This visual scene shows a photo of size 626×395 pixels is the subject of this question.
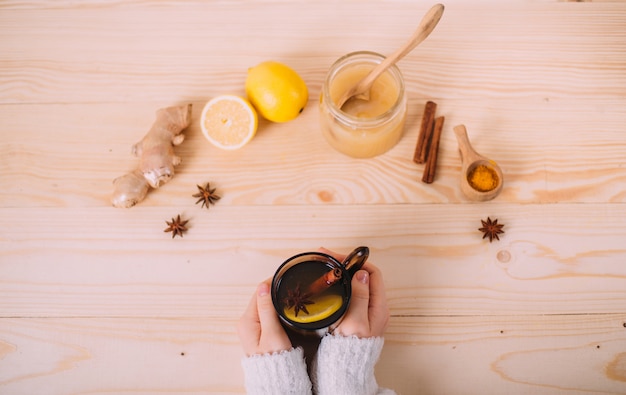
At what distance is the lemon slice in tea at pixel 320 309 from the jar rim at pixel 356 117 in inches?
13.0

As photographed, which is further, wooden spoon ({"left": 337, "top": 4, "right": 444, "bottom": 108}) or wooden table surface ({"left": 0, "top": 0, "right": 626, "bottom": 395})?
wooden table surface ({"left": 0, "top": 0, "right": 626, "bottom": 395})

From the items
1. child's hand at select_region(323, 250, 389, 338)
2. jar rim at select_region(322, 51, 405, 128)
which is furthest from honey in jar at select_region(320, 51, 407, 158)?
child's hand at select_region(323, 250, 389, 338)

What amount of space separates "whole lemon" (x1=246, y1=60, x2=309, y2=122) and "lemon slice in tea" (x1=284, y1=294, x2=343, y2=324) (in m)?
0.41

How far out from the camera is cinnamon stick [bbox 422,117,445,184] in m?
0.97

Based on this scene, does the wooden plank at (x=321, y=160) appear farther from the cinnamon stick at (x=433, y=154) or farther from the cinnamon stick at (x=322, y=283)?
the cinnamon stick at (x=322, y=283)

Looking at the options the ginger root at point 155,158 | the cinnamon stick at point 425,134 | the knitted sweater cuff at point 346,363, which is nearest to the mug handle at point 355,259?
the knitted sweater cuff at point 346,363

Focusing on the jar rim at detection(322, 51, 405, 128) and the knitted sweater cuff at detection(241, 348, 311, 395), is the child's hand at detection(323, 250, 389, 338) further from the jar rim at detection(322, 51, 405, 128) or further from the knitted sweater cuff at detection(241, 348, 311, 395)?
the jar rim at detection(322, 51, 405, 128)

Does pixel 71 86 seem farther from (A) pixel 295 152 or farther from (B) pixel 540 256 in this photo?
(B) pixel 540 256

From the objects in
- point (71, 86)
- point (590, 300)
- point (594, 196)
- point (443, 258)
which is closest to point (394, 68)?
point (443, 258)

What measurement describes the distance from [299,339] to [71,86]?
0.77m

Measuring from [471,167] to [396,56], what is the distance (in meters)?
0.28

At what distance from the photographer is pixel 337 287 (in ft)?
2.46

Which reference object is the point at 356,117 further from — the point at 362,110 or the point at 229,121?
the point at 229,121

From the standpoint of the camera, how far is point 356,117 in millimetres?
872
